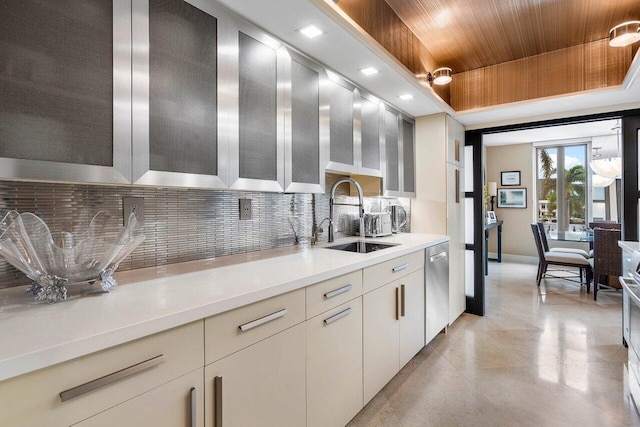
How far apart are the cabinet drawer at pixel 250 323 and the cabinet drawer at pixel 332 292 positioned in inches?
2.4

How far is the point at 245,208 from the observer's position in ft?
6.17

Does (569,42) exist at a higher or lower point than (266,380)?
higher

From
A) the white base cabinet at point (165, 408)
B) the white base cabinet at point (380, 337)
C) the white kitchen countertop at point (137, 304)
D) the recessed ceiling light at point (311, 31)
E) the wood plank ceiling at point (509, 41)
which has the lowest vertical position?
the white base cabinet at point (380, 337)

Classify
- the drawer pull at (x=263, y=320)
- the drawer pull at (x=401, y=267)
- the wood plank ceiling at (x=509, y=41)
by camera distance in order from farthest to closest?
the wood plank ceiling at (x=509, y=41) → the drawer pull at (x=401, y=267) → the drawer pull at (x=263, y=320)

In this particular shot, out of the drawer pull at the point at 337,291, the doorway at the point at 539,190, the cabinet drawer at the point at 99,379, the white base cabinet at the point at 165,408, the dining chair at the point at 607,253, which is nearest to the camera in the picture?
the cabinet drawer at the point at 99,379

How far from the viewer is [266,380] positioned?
1.19m

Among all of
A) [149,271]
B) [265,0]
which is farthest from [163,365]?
[265,0]

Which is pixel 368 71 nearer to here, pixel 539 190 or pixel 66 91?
pixel 66 91

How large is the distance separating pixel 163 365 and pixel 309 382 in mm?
725

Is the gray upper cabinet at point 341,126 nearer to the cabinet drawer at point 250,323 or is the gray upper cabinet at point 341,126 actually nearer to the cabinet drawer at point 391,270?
the cabinet drawer at point 391,270

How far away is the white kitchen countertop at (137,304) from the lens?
69 centimetres

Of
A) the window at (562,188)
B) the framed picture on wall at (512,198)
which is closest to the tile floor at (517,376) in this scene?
the window at (562,188)

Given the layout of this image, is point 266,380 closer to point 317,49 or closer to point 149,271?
point 149,271

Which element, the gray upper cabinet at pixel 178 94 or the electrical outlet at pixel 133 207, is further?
the electrical outlet at pixel 133 207
